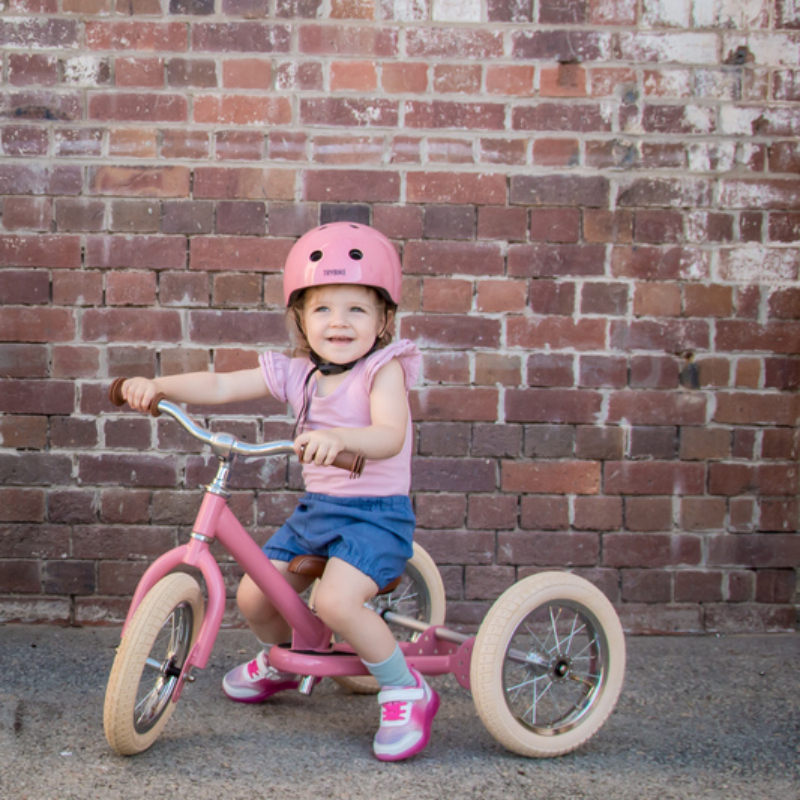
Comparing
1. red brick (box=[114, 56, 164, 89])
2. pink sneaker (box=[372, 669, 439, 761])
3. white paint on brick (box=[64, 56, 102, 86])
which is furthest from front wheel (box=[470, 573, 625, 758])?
white paint on brick (box=[64, 56, 102, 86])

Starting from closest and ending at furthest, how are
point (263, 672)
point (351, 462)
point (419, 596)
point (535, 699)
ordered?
point (351, 462) → point (535, 699) → point (263, 672) → point (419, 596)

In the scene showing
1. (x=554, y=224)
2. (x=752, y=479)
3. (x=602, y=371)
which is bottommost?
(x=752, y=479)

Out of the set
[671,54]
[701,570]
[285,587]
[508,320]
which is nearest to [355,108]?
Answer: [508,320]

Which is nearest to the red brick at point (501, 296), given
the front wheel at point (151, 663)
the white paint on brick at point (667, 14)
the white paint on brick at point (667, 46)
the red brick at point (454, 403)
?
the red brick at point (454, 403)

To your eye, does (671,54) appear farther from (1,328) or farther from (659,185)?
(1,328)

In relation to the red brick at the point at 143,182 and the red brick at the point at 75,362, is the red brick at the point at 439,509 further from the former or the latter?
the red brick at the point at 143,182

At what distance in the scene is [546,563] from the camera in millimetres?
3244

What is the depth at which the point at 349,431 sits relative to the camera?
223 centimetres

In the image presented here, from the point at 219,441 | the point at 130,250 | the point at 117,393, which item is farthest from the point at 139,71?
the point at 219,441

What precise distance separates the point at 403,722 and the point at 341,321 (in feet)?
3.44

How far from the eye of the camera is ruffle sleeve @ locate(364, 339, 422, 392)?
246cm

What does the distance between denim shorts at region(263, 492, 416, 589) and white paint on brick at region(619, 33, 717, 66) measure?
1.77 m

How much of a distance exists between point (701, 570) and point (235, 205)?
6.79 feet

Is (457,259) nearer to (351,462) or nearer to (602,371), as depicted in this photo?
(602,371)
